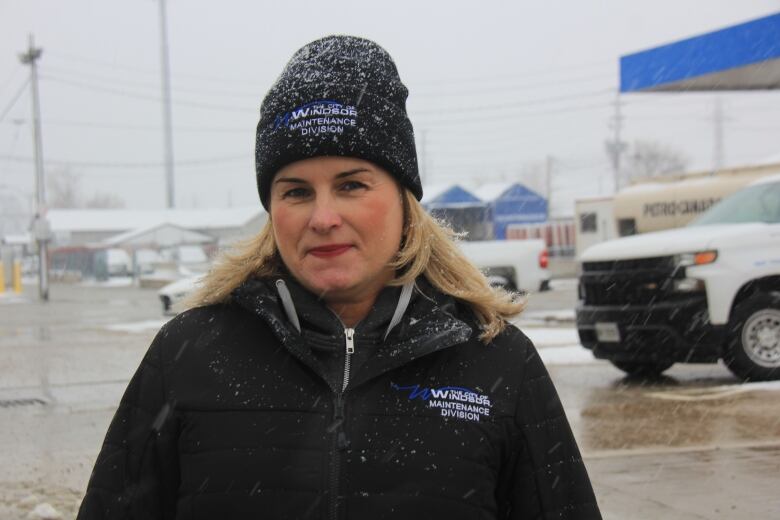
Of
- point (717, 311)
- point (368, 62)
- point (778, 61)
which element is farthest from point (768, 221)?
point (778, 61)

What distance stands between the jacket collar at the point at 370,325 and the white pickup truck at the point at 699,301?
7.30 meters

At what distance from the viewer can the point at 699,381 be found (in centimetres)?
969

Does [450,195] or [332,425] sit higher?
[450,195]

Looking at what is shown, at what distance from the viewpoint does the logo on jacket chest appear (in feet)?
6.53

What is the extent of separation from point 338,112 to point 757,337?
26.0 ft

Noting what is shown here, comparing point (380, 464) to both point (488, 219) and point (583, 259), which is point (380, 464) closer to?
point (583, 259)

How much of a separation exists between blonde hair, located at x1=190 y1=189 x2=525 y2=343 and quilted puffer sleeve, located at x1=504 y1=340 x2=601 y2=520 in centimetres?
19

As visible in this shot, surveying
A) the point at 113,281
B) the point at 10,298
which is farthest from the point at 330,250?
the point at 113,281

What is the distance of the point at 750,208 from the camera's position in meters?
10.0

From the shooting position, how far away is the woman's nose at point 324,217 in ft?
6.67

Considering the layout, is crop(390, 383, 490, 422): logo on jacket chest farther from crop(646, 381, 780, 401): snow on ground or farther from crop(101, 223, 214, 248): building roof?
crop(101, 223, 214, 248): building roof

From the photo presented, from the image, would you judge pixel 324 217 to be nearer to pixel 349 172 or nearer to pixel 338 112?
pixel 349 172

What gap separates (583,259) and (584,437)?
3.09 metres

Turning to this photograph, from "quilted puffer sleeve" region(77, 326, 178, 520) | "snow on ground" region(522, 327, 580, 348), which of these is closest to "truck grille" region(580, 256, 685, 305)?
"snow on ground" region(522, 327, 580, 348)
